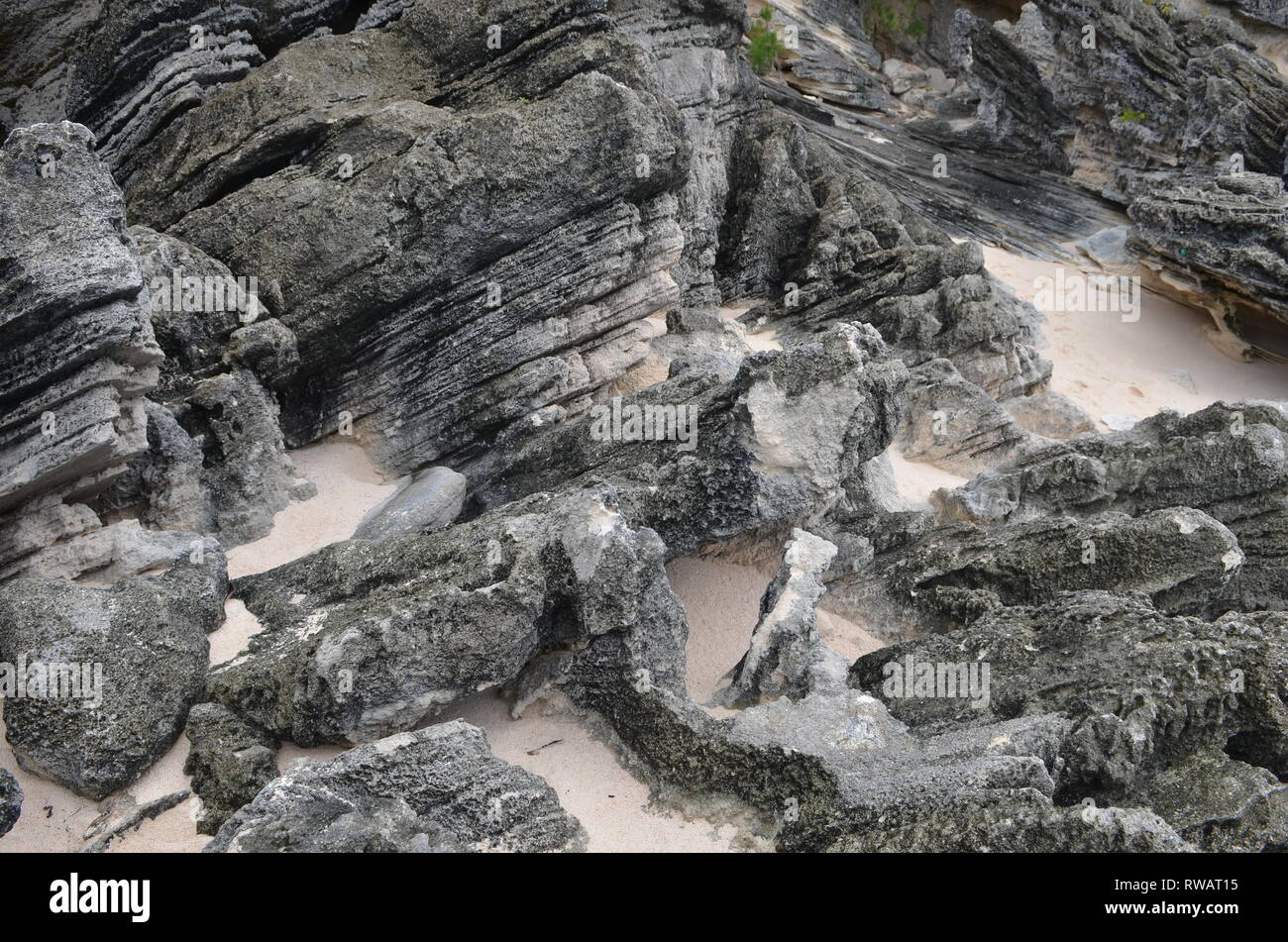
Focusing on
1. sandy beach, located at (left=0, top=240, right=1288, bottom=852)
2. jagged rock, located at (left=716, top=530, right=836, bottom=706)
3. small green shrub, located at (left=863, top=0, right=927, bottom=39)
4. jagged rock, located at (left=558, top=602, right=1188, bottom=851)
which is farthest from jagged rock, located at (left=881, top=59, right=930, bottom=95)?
jagged rock, located at (left=558, top=602, right=1188, bottom=851)

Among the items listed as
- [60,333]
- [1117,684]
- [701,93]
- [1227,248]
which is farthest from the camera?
[701,93]

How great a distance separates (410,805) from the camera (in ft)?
28.6

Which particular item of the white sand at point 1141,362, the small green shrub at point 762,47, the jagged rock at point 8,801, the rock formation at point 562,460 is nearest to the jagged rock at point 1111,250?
the white sand at point 1141,362

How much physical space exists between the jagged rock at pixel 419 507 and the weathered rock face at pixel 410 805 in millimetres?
3972

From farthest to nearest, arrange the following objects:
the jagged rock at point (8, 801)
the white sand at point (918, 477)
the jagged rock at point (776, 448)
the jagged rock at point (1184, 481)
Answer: the white sand at point (918, 477)
the jagged rock at point (1184, 481)
the jagged rock at point (776, 448)
the jagged rock at point (8, 801)

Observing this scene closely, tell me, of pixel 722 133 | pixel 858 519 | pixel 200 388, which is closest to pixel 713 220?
pixel 722 133

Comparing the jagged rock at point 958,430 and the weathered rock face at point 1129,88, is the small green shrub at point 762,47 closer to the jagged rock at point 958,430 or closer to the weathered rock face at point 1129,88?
the weathered rock face at point 1129,88

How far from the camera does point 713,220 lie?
21.0m

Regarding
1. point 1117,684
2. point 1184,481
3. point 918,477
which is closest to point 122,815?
point 1117,684

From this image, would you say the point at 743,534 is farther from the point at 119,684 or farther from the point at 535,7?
the point at 535,7

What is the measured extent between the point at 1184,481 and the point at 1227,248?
322 inches

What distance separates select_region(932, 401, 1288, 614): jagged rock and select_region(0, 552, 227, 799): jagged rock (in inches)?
363

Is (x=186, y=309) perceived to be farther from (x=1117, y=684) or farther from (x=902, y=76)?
(x=902, y=76)

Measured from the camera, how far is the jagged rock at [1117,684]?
951 cm
